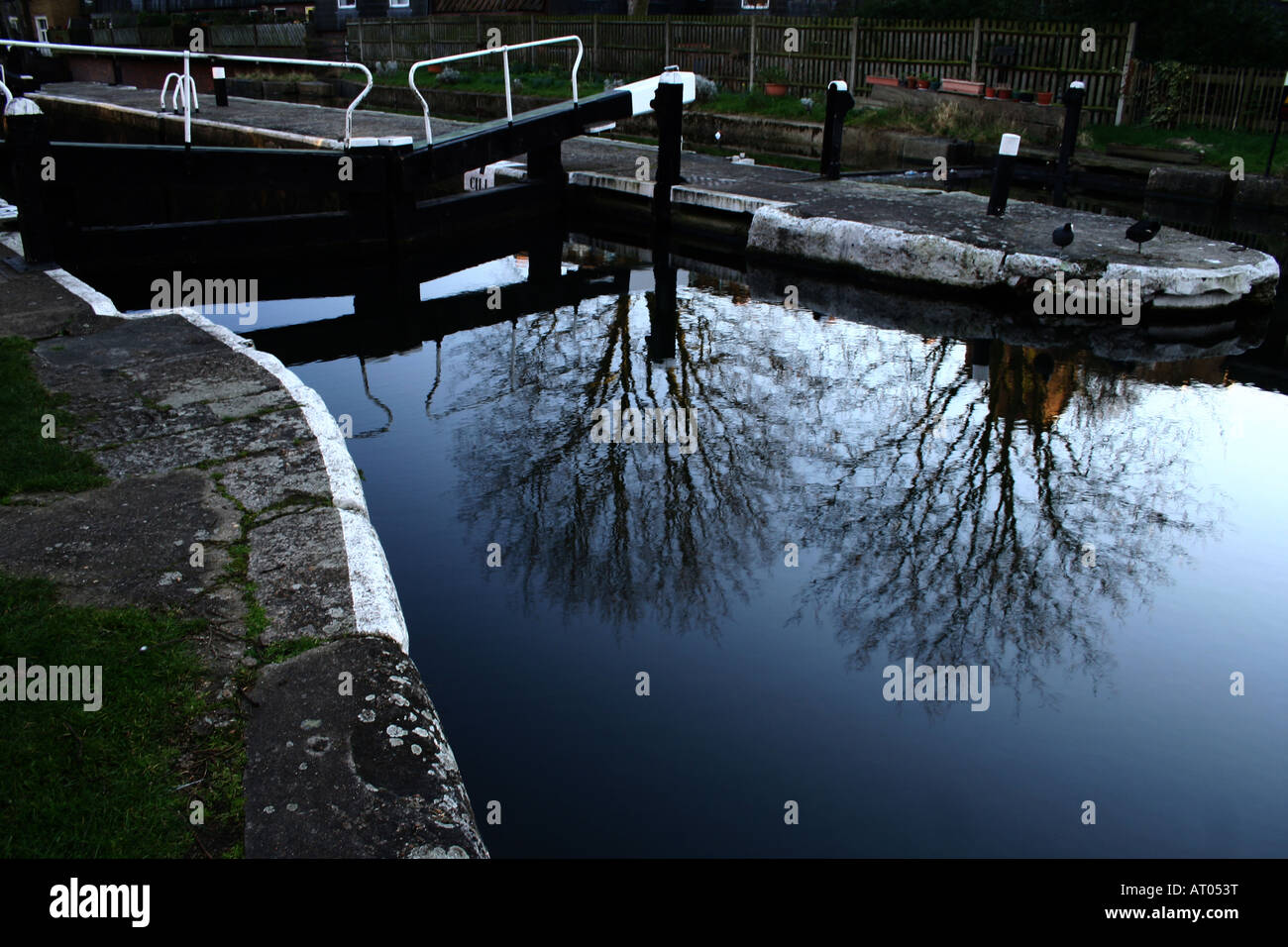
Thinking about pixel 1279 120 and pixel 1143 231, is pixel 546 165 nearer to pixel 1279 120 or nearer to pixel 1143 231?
pixel 1143 231

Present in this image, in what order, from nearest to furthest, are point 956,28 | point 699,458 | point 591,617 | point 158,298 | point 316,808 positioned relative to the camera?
point 316,808, point 591,617, point 699,458, point 158,298, point 956,28

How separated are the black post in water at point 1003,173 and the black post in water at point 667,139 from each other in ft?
11.7

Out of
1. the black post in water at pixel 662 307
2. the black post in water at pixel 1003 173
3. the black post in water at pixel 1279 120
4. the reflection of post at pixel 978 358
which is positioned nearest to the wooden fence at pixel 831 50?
the black post in water at pixel 1279 120

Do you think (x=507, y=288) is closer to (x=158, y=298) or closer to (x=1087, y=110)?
(x=158, y=298)

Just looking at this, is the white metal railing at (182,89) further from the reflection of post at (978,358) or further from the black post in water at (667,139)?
the reflection of post at (978,358)

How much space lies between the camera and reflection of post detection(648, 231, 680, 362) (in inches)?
346

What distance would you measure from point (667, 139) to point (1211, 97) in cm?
1025

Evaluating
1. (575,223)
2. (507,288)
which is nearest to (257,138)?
(575,223)

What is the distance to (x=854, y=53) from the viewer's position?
20250 millimetres

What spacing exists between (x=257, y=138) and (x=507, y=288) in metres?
6.37

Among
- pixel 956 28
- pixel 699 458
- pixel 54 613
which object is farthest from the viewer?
pixel 956 28

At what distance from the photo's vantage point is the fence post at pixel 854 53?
20.2 meters

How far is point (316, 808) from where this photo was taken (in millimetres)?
2955

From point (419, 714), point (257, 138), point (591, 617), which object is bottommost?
point (591, 617)
